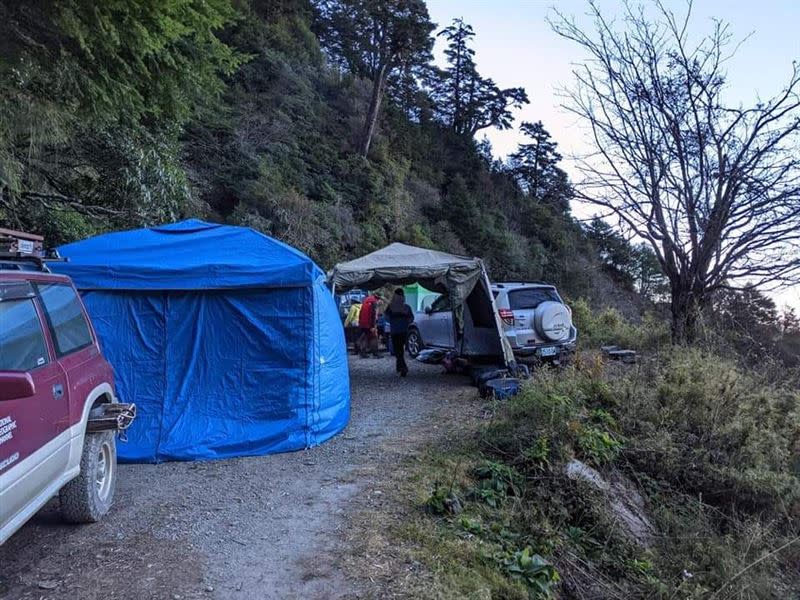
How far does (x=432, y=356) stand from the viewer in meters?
14.5

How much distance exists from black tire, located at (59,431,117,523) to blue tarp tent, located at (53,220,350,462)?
1735mm

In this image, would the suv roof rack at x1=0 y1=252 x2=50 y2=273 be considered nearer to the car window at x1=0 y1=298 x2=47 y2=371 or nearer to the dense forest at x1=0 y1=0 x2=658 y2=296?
the car window at x1=0 y1=298 x2=47 y2=371

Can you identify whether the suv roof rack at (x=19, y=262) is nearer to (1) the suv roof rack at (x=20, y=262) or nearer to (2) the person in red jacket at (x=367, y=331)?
(1) the suv roof rack at (x=20, y=262)

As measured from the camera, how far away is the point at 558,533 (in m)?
5.13

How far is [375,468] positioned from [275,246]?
3119mm

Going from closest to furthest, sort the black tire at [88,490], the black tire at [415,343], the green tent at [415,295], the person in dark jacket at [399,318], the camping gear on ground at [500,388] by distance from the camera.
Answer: the black tire at [88,490] → the camping gear on ground at [500,388] → the person in dark jacket at [399,318] → the black tire at [415,343] → the green tent at [415,295]

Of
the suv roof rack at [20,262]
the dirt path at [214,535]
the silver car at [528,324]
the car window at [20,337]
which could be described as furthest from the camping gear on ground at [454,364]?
the car window at [20,337]

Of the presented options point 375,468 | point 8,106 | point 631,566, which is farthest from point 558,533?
point 8,106

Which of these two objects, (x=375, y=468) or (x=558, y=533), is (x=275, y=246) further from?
(x=558, y=533)

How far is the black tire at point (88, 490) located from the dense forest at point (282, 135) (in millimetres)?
3847

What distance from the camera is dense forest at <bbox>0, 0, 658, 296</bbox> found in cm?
647

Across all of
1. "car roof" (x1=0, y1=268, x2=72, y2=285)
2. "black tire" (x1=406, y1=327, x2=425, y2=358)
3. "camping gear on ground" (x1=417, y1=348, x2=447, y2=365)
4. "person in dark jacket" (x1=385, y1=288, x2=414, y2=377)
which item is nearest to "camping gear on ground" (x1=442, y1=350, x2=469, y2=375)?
"person in dark jacket" (x1=385, y1=288, x2=414, y2=377)

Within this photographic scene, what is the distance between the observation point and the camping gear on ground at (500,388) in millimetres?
9070

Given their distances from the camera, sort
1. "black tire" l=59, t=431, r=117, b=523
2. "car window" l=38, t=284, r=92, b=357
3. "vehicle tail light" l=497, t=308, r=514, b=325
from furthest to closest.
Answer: "vehicle tail light" l=497, t=308, r=514, b=325 < "black tire" l=59, t=431, r=117, b=523 < "car window" l=38, t=284, r=92, b=357
